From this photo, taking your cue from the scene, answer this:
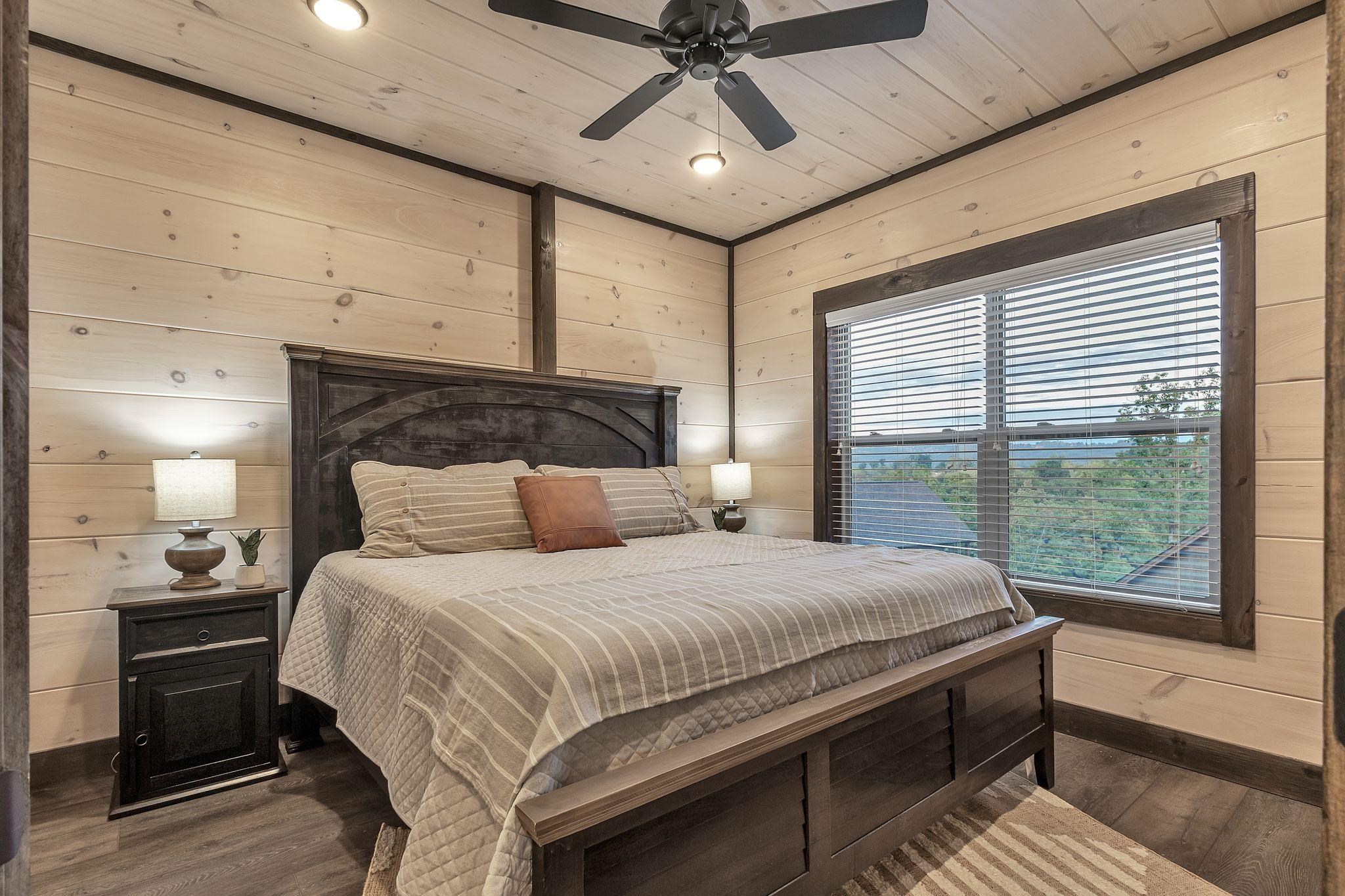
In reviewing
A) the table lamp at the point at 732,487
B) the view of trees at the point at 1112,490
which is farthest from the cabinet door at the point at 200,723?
the view of trees at the point at 1112,490

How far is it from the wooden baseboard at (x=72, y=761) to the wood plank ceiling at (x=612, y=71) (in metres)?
2.54

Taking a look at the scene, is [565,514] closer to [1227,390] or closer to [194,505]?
[194,505]

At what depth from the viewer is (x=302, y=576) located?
269cm

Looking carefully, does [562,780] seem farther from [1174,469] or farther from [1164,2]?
[1164,2]

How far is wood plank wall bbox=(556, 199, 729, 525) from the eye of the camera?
3785mm

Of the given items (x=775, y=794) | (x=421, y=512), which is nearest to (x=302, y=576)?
(x=421, y=512)

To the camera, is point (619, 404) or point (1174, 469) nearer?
point (1174, 469)

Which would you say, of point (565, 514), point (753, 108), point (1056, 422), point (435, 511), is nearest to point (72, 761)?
point (435, 511)

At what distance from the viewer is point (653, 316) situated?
163 inches

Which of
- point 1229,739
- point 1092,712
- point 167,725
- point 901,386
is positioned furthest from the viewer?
point 901,386

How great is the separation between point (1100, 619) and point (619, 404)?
98.7 inches

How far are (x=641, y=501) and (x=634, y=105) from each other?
1.70 meters

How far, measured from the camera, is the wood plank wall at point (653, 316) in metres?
3.79

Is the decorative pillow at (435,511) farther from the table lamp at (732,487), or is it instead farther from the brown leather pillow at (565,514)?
the table lamp at (732,487)
